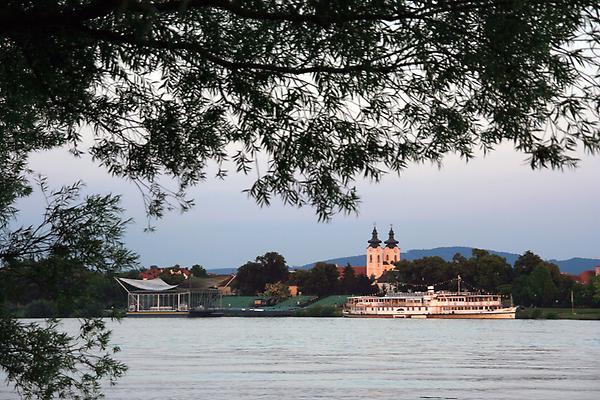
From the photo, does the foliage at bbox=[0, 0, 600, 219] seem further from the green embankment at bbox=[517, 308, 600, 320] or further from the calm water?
the green embankment at bbox=[517, 308, 600, 320]

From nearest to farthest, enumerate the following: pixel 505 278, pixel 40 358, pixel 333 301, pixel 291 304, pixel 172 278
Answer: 1. pixel 40 358
2. pixel 505 278
3. pixel 291 304
4. pixel 333 301
5. pixel 172 278

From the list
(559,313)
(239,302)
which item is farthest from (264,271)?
(559,313)

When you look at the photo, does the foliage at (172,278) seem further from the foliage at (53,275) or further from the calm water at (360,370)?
the foliage at (53,275)

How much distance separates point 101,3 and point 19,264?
502cm

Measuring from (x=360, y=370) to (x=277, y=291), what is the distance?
10904 cm

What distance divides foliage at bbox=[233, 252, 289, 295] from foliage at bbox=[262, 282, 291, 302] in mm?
5142

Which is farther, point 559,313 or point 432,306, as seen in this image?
point 432,306

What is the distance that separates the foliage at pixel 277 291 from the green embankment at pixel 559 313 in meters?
36.0

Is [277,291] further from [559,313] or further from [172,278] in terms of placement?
[559,313]

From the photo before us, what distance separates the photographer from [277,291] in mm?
149000

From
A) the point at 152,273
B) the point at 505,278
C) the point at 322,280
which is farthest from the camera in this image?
the point at 152,273

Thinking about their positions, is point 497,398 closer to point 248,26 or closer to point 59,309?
point 59,309

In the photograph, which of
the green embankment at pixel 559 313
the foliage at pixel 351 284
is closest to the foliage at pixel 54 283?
the green embankment at pixel 559 313

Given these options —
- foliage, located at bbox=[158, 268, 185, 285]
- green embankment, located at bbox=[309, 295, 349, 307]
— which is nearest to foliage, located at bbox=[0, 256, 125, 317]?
green embankment, located at bbox=[309, 295, 349, 307]
